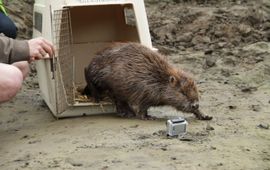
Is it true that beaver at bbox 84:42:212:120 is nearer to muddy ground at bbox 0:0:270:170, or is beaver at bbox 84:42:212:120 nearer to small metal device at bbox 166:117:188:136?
muddy ground at bbox 0:0:270:170

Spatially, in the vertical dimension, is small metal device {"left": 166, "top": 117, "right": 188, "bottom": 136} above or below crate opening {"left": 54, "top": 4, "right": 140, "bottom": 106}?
below

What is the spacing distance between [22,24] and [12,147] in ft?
10.9

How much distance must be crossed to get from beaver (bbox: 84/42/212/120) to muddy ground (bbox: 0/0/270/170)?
163mm

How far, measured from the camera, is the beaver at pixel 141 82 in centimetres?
506

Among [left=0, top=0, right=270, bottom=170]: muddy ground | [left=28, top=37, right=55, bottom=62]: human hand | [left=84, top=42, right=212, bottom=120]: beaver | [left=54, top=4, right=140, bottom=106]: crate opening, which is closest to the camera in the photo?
[left=0, top=0, right=270, bottom=170]: muddy ground

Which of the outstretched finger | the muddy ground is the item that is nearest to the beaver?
the muddy ground

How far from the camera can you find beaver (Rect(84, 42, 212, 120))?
16.6ft

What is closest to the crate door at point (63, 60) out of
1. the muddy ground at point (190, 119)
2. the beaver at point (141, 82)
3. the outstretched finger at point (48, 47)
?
the muddy ground at point (190, 119)

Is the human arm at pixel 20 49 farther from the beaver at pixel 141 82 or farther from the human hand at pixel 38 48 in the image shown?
the beaver at pixel 141 82

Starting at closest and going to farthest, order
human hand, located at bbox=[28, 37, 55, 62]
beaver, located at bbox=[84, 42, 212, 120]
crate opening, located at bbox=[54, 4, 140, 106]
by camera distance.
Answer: human hand, located at bbox=[28, 37, 55, 62] → beaver, located at bbox=[84, 42, 212, 120] → crate opening, located at bbox=[54, 4, 140, 106]

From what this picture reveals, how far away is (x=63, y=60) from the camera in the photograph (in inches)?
217

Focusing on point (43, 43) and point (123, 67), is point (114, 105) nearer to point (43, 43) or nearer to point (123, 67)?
point (123, 67)

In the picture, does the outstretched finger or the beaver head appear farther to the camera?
the beaver head

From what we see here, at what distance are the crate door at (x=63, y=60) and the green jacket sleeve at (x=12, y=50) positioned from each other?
64cm
